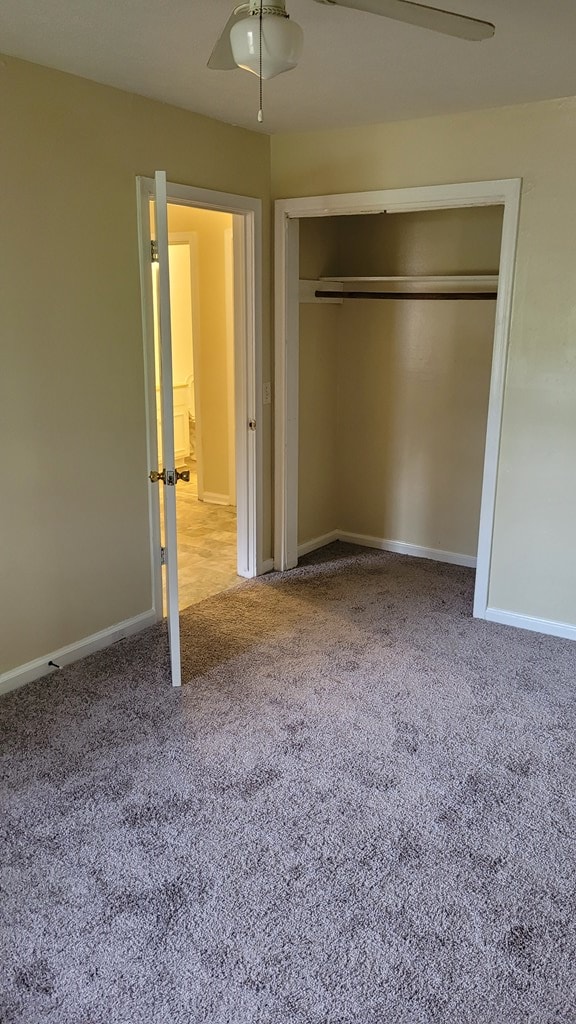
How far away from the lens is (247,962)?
6.21 ft

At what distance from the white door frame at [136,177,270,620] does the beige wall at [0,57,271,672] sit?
0.19ft

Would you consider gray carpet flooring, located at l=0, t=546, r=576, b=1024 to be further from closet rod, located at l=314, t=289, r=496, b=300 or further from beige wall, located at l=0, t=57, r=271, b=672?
closet rod, located at l=314, t=289, r=496, b=300

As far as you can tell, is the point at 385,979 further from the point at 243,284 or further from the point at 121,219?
the point at 243,284

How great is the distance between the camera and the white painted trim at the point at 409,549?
15.9 feet

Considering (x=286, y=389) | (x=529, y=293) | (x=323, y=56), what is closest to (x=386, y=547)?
(x=286, y=389)

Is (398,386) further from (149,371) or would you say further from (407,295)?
(149,371)

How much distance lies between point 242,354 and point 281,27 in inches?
96.6


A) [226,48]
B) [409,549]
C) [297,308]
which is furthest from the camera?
[409,549]

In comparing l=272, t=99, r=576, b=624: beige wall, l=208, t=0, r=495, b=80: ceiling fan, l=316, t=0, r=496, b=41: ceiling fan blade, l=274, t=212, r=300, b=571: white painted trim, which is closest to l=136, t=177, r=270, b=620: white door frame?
l=274, t=212, r=300, b=571: white painted trim

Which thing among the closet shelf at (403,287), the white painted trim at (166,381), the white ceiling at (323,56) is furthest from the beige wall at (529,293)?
the white painted trim at (166,381)

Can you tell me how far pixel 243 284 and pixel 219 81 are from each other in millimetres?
1250

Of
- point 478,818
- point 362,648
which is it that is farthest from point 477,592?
point 478,818

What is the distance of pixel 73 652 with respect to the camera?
3453mm

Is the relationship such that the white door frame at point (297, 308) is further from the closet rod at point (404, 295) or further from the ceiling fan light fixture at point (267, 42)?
the ceiling fan light fixture at point (267, 42)
